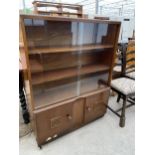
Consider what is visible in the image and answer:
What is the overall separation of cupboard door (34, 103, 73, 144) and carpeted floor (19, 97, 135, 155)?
4.6 inches

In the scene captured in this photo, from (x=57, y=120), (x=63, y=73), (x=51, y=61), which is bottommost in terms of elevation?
(x=57, y=120)

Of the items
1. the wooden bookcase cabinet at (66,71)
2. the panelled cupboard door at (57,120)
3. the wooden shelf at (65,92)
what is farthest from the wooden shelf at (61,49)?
the panelled cupboard door at (57,120)

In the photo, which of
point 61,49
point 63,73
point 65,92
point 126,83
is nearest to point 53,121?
point 65,92

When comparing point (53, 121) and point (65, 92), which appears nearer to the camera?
point (53, 121)

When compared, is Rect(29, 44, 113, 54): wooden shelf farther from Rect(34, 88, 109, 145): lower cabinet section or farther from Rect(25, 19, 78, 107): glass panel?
Rect(34, 88, 109, 145): lower cabinet section

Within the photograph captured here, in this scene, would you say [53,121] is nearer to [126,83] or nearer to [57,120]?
[57,120]

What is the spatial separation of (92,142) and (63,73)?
2.78 feet

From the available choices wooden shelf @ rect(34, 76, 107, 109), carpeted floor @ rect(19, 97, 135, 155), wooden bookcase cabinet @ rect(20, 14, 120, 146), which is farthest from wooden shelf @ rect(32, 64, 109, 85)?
carpeted floor @ rect(19, 97, 135, 155)

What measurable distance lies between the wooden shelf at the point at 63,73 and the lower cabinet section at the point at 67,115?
268mm

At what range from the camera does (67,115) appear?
1605mm
